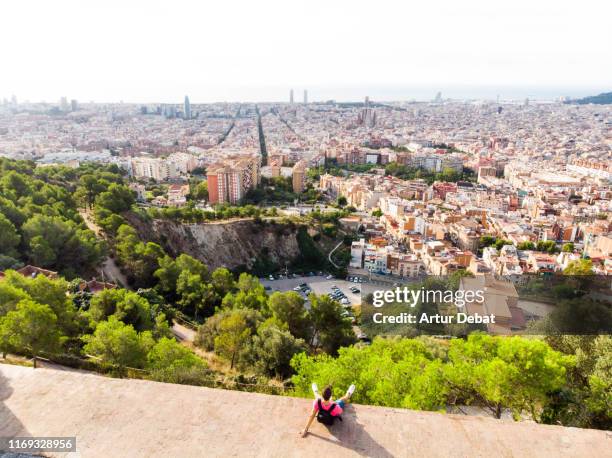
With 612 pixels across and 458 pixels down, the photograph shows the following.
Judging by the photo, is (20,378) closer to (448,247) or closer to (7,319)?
(7,319)

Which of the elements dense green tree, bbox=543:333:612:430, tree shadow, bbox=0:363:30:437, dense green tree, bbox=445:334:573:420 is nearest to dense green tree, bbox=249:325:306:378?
dense green tree, bbox=445:334:573:420

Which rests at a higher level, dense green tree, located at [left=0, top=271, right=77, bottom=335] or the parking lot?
dense green tree, located at [left=0, top=271, right=77, bottom=335]

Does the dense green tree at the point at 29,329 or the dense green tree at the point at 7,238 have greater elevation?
the dense green tree at the point at 29,329

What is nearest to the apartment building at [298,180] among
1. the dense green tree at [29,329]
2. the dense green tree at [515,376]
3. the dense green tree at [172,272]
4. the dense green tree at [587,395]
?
the dense green tree at [172,272]

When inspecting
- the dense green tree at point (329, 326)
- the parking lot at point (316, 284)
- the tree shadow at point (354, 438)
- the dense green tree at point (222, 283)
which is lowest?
the parking lot at point (316, 284)

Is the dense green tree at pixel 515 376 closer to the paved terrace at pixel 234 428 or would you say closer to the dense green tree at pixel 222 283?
the paved terrace at pixel 234 428

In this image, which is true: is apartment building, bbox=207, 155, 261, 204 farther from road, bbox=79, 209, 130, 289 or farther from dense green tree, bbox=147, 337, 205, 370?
dense green tree, bbox=147, 337, 205, 370
